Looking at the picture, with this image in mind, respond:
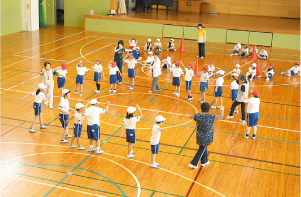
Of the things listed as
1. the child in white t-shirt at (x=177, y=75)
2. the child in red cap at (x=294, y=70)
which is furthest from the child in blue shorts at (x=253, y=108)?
the child in red cap at (x=294, y=70)

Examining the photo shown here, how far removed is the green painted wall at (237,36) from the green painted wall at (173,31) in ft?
11.8

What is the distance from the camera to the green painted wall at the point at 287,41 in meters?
24.4

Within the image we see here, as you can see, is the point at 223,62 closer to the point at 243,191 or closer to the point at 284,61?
the point at 284,61

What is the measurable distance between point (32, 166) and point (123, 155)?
8.18 feet

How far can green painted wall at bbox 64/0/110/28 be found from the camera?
29625 millimetres

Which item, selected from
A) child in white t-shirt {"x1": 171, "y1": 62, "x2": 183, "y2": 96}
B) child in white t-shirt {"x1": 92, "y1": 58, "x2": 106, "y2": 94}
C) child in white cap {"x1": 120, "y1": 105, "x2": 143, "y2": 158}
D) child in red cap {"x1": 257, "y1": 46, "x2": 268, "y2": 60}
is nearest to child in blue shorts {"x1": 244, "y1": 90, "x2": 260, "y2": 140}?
child in white cap {"x1": 120, "y1": 105, "x2": 143, "y2": 158}

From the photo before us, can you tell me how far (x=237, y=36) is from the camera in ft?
83.3

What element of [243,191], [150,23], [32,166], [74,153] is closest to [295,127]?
[243,191]

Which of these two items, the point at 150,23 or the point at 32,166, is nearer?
the point at 32,166

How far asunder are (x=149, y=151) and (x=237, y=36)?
17441 mm

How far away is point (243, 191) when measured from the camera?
8.54 metres

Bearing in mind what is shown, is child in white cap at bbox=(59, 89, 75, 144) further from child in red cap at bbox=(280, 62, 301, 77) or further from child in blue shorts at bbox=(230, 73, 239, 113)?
child in red cap at bbox=(280, 62, 301, 77)

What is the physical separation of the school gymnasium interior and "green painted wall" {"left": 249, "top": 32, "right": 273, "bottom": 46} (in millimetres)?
69

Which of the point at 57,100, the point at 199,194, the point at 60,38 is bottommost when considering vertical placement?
the point at 199,194
